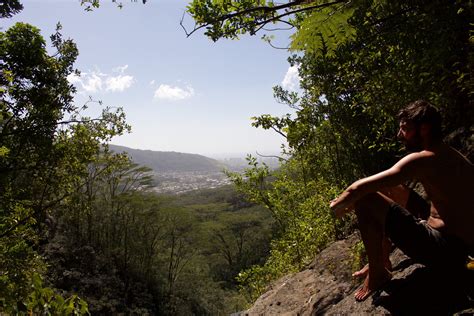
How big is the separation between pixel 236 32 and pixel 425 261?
2757 mm

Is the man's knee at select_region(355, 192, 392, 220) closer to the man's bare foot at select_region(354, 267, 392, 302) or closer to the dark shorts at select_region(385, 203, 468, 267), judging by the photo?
the dark shorts at select_region(385, 203, 468, 267)

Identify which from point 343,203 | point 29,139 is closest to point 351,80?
point 343,203

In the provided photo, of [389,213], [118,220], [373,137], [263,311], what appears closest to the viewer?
[389,213]

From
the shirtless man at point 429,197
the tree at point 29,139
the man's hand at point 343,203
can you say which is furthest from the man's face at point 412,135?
the tree at point 29,139

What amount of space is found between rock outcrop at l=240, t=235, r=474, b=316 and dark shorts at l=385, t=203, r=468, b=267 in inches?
7.1

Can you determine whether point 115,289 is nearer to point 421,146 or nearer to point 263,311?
point 263,311

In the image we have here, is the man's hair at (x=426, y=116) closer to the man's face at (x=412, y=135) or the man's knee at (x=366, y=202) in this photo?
the man's face at (x=412, y=135)

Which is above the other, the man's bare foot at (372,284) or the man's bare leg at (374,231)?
the man's bare leg at (374,231)

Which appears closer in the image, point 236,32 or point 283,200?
point 236,32

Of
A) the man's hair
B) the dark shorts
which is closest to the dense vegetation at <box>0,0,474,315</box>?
the man's hair

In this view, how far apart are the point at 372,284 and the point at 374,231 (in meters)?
0.60

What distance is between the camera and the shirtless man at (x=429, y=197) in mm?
2523

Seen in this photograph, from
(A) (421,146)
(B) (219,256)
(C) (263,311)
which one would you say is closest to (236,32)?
(A) (421,146)

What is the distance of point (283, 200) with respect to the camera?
1179cm
